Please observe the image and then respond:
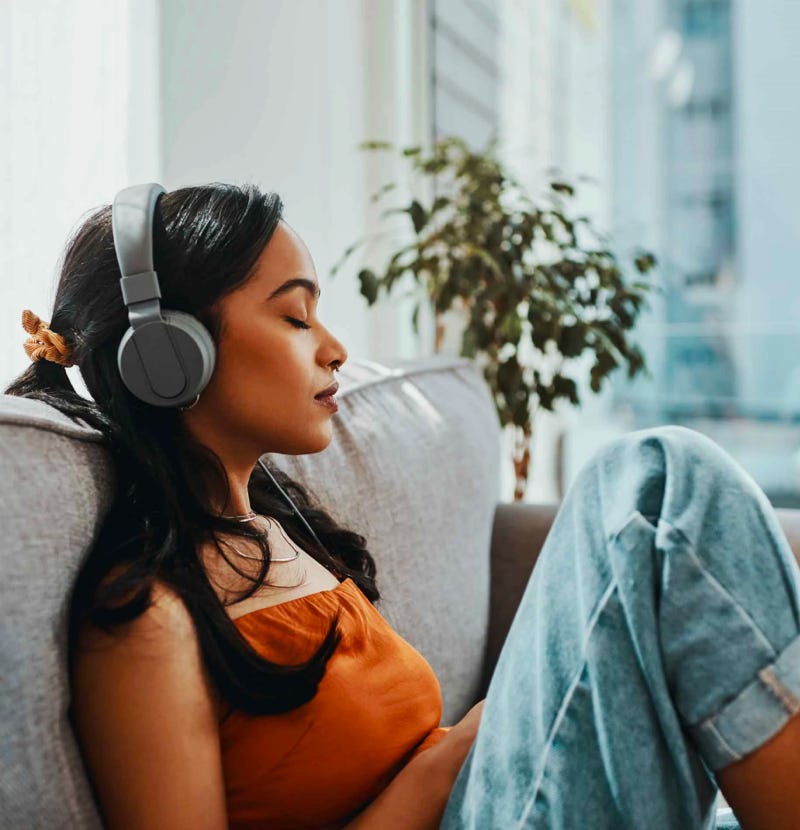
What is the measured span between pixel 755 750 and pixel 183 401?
499mm

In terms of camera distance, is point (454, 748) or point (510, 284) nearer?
point (454, 748)

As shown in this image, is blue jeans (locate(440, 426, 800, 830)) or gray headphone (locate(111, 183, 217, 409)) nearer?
blue jeans (locate(440, 426, 800, 830))

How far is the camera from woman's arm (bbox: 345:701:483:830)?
2.64ft

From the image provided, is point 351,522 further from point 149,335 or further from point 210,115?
point 210,115

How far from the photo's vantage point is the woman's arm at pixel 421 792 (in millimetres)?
803

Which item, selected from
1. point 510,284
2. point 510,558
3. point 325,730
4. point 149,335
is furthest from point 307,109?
point 325,730

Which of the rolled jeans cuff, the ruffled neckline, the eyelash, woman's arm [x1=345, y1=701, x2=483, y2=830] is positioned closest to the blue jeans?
the rolled jeans cuff

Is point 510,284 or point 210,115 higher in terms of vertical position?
point 210,115

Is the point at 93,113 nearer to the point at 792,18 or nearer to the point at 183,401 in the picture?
the point at 183,401

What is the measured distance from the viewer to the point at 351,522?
1.15m

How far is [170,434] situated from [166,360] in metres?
0.10

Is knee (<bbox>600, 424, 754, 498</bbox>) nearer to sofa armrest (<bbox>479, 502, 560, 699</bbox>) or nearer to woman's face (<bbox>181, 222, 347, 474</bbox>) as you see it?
woman's face (<bbox>181, 222, 347, 474</bbox>)

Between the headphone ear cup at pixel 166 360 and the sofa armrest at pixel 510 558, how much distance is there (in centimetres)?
79

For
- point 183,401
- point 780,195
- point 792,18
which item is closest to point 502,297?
point 183,401
